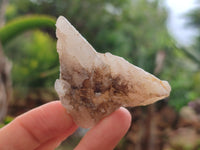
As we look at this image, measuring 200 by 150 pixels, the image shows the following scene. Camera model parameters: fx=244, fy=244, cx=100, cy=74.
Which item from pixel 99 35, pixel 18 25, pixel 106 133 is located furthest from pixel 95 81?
pixel 99 35

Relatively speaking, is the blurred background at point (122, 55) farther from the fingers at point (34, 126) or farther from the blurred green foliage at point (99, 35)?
the fingers at point (34, 126)

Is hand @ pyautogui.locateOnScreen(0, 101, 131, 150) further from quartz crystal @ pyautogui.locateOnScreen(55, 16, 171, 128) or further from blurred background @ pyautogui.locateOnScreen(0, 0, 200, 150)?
blurred background @ pyautogui.locateOnScreen(0, 0, 200, 150)

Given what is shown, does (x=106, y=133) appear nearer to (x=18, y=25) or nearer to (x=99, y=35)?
(x=18, y=25)

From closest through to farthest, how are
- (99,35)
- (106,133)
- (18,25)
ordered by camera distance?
1. (106,133)
2. (18,25)
3. (99,35)

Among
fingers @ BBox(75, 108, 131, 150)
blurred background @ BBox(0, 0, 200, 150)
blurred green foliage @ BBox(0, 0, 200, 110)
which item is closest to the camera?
fingers @ BBox(75, 108, 131, 150)

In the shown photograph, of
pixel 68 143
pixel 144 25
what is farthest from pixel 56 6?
pixel 68 143

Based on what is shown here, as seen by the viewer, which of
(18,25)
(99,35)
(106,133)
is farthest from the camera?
(99,35)

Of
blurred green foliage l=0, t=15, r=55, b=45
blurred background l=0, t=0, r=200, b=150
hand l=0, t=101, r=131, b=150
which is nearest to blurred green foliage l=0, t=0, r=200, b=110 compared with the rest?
blurred background l=0, t=0, r=200, b=150

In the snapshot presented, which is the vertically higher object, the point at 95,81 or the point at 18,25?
the point at 95,81
